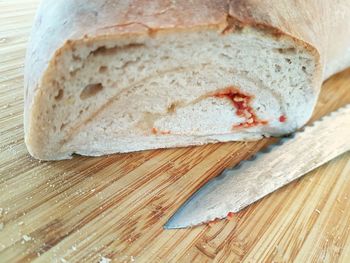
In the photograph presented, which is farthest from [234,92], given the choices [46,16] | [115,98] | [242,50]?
[46,16]

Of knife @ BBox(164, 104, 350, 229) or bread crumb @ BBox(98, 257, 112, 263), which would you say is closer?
bread crumb @ BBox(98, 257, 112, 263)

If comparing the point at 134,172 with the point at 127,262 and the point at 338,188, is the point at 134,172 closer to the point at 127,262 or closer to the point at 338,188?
the point at 127,262

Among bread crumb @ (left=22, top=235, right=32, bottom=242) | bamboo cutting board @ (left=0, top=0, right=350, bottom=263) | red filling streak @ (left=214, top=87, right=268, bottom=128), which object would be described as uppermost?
red filling streak @ (left=214, top=87, right=268, bottom=128)

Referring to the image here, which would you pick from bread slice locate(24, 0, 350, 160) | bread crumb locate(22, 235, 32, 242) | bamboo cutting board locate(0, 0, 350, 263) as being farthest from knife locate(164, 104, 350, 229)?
bread crumb locate(22, 235, 32, 242)

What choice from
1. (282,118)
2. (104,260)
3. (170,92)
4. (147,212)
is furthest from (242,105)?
(104,260)

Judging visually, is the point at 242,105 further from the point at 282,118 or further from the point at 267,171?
the point at 267,171

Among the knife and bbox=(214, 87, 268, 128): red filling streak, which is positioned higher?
bbox=(214, 87, 268, 128): red filling streak

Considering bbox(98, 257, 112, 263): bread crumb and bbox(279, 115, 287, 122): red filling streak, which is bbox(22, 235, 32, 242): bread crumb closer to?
bbox(98, 257, 112, 263): bread crumb
